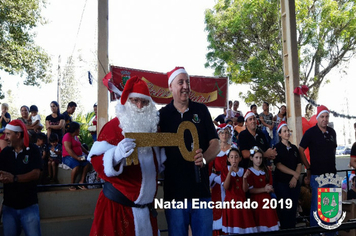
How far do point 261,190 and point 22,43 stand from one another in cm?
1250

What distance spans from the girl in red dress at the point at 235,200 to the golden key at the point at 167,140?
2322mm

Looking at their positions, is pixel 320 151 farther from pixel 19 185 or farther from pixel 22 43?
pixel 22 43

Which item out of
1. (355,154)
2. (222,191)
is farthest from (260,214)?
(355,154)

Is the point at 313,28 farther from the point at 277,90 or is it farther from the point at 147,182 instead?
the point at 147,182

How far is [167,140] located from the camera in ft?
7.84

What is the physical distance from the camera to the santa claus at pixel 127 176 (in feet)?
8.18

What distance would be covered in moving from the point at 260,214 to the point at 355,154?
2.22 metres

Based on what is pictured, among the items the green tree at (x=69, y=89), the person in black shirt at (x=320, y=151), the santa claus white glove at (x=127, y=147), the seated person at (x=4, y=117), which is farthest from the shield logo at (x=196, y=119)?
the green tree at (x=69, y=89)

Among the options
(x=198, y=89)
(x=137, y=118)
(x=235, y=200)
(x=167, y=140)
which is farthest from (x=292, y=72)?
(x=167, y=140)

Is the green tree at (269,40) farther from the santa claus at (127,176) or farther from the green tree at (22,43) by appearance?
the santa claus at (127,176)

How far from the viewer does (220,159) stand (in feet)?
17.1

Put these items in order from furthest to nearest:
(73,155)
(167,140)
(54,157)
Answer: (54,157) → (73,155) → (167,140)

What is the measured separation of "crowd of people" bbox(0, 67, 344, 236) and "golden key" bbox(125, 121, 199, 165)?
0.04m

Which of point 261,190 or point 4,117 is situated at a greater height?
point 4,117
